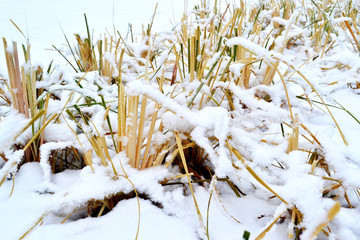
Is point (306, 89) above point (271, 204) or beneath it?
above

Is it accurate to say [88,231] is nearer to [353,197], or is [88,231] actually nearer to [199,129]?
[199,129]

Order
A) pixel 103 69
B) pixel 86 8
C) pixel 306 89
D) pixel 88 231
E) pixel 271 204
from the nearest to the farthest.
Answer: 1. pixel 88 231
2. pixel 271 204
3. pixel 306 89
4. pixel 103 69
5. pixel 86 8

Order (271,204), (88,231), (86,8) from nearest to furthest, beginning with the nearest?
1. (88,231)
2. (271,204)
3. (86,8)

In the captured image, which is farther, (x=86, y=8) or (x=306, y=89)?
(x=86, y=8)

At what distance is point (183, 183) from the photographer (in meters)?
0.59

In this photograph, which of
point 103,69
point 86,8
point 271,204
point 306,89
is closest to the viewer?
point 271,204

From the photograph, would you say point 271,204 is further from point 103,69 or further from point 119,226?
point 103,69

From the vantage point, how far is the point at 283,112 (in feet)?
1.85

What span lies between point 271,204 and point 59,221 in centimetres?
46

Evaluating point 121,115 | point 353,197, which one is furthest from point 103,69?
point 353,197

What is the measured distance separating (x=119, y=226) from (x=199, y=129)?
0.24 m

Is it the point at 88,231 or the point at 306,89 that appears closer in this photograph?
the point at 88,231

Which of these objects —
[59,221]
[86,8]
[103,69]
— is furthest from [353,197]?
[86,8]

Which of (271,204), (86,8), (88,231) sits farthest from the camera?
(86,8)
